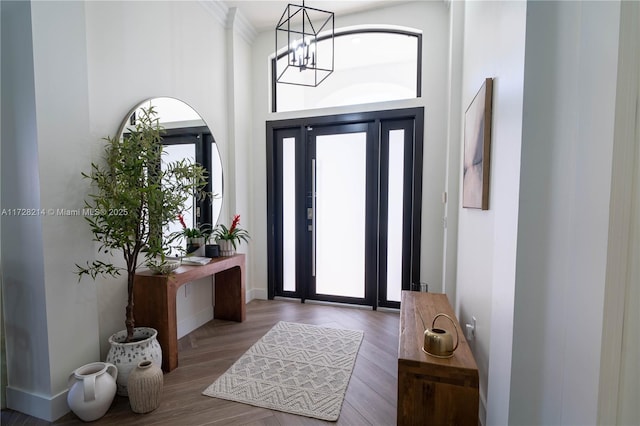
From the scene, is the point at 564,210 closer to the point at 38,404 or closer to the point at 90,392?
the point at 90,392

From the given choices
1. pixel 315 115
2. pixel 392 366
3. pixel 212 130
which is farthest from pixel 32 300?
pixel 315 115

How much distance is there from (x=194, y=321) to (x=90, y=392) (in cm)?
130

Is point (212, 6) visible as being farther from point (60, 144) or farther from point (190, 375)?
point (190, 375)

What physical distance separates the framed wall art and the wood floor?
143 cm

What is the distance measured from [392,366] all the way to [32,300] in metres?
2.47

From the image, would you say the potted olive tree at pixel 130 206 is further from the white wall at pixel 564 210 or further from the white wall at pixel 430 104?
the white wall at pixel 430 104

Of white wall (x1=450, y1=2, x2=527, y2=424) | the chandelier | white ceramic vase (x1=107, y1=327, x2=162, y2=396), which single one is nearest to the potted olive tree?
white ceramic vase (x1=107, y1=327, x2=162, y2=396)

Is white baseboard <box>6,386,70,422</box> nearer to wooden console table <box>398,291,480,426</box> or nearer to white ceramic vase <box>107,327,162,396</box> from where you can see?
white ceramic vase <box>107,327,162,396</box>

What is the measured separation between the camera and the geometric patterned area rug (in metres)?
1.80

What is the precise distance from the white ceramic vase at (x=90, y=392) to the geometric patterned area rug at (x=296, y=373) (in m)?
0.57

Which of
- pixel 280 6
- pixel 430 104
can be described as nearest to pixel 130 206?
pixel 280 6

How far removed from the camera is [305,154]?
3566 mm

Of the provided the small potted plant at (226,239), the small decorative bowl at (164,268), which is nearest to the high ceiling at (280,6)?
the small potted plant at (226,239)

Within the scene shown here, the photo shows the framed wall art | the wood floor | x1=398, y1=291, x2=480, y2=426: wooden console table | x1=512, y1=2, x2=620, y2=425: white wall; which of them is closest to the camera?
x1=512, y1=2, x2=620, y2=425: white wall
